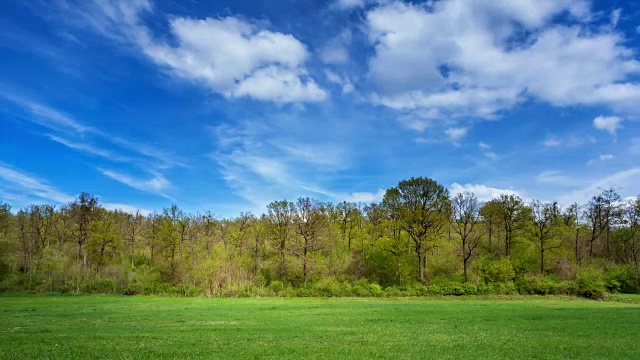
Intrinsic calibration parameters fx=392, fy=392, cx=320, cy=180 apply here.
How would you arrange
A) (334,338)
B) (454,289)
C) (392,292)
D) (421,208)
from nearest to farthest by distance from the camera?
1. (334,338)
2. (454,289)
3. (392,292)
4. (421,208)

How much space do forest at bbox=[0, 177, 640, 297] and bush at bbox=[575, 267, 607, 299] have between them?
1.69m

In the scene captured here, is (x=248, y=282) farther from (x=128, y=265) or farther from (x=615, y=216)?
(x=615, y=216)

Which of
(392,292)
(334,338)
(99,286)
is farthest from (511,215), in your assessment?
(99,286)

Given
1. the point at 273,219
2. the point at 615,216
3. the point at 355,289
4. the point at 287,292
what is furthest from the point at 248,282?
the point at 615,216

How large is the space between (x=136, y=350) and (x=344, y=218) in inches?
3268

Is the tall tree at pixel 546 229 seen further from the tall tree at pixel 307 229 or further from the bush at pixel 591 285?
the tall tree at pixel 307 229

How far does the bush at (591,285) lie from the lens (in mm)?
59469

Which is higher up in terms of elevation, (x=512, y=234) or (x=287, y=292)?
(x=512, y=234)

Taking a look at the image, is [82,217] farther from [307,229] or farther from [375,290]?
[375,290]

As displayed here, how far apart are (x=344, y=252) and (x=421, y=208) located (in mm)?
20747

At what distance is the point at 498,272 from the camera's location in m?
67.1

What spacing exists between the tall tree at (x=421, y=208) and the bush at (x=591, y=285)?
2235 centimetres

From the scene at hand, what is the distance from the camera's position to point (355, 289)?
6856 cm

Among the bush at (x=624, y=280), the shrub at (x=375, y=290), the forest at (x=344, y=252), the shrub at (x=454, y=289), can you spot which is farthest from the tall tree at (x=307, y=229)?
the bush at (x=624, y=280)
